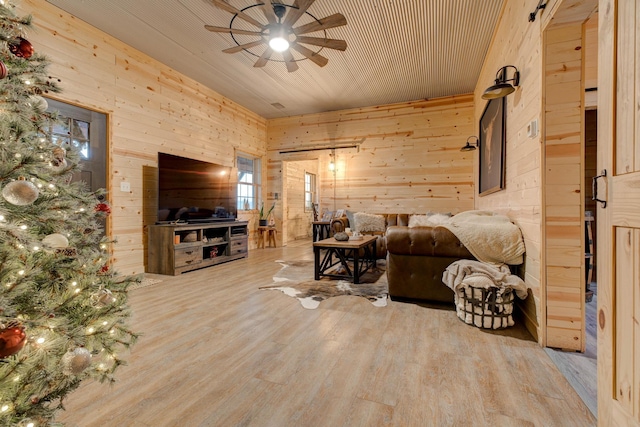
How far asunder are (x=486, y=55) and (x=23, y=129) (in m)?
5.01

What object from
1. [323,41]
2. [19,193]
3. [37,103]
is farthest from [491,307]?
[323,41]

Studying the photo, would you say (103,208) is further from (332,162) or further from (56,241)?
(332,162)

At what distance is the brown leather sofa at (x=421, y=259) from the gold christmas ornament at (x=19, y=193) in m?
2.39

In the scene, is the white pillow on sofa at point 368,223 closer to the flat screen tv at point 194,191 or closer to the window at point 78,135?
the flat screen tv at point 194,191

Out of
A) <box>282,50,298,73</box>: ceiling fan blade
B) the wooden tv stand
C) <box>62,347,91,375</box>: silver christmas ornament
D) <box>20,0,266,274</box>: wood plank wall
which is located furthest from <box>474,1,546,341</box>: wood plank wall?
<box>20,0,266,274</box>: wood plank wall

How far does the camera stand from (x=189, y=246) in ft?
13.6

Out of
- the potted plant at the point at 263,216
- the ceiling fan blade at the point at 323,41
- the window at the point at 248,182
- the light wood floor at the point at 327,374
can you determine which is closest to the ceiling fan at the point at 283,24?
the ceiling fan blade at the point at 323,41

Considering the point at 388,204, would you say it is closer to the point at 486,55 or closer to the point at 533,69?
the point at 486,55

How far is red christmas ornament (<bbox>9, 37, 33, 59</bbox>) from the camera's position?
108cm

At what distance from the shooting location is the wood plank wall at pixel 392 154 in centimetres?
568

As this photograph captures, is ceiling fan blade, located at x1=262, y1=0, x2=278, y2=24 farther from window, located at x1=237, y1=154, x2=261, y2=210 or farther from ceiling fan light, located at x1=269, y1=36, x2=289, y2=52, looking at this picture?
window, located at x1=237, y1=154, x2=261, y2=210

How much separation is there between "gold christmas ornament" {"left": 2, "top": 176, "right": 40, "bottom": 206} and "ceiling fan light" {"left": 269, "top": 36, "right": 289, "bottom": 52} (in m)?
2.66

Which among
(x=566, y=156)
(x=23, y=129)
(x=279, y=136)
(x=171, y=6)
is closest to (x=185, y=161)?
(x=171, y=6)

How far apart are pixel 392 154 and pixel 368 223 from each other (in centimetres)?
177
